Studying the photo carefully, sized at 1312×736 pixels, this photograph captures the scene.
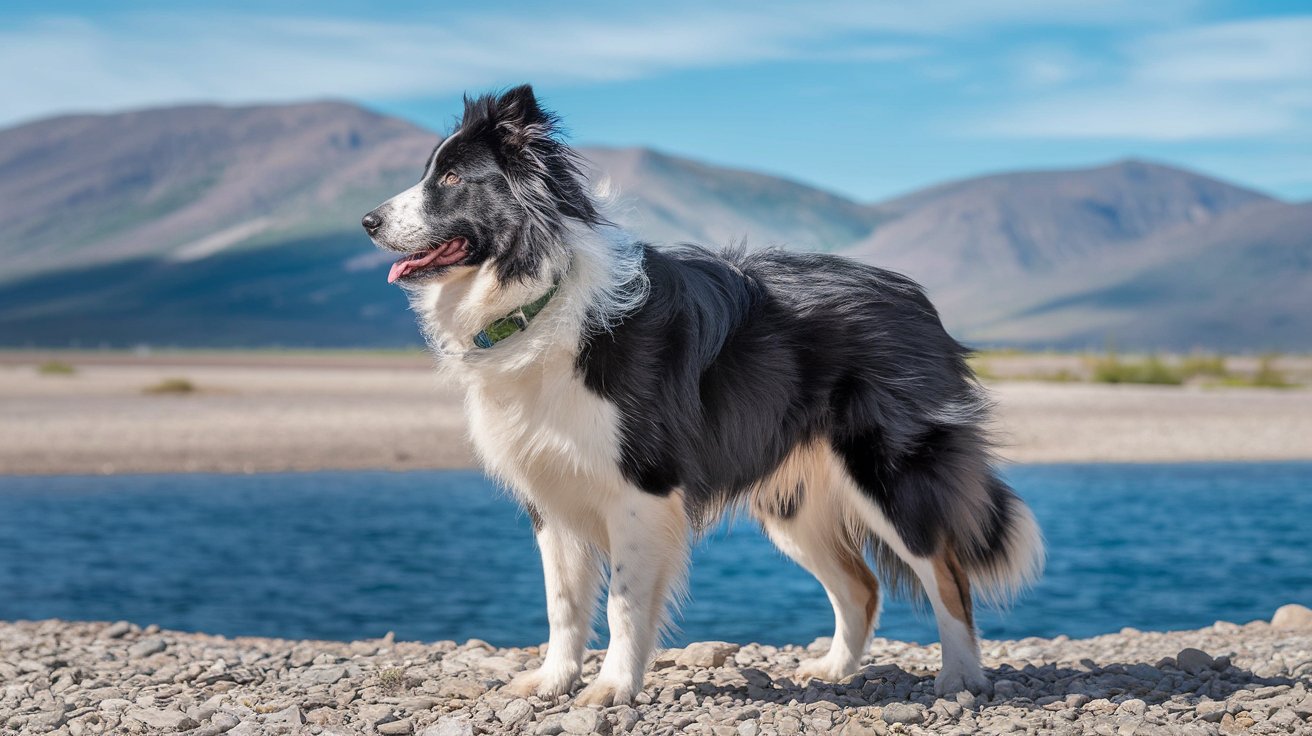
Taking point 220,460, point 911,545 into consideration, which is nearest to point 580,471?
point 911,545

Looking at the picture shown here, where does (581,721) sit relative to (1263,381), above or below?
above

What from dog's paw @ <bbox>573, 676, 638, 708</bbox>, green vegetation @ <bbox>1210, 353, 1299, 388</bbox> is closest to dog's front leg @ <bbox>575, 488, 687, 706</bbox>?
dog's paw @ <bbox>573, 676, 638, 708</bbox>

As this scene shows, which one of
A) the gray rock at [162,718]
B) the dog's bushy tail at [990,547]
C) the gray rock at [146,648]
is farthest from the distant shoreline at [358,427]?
the dog's bushy tail at [990,547]

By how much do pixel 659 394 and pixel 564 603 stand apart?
1.06 metres

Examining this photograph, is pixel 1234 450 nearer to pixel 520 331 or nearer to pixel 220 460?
pixel 220 460

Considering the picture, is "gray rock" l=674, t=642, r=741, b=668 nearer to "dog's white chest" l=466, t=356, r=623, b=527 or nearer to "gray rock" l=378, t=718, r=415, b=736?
"dog's white chest" l=466, t=356, r=623, b=527

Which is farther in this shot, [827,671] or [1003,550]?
[827,671]

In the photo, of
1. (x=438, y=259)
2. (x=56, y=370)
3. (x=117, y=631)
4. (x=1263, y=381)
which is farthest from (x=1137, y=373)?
(x=438, y=259)

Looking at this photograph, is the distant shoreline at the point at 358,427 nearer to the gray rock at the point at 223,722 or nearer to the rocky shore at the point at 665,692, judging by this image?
the rocky shore at the point at 665,692

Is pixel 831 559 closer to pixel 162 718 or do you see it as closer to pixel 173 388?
pixel 162 718

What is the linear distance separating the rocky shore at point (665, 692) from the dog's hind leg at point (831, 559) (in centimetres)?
16

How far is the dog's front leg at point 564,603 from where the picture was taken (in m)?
5.52

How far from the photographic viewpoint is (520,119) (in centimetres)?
498

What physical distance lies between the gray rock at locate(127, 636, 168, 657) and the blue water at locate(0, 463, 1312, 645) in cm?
296
